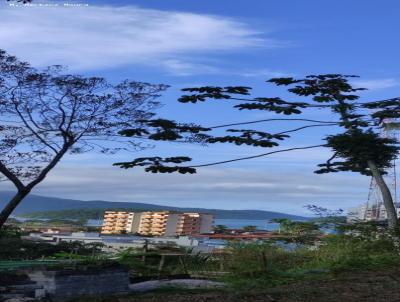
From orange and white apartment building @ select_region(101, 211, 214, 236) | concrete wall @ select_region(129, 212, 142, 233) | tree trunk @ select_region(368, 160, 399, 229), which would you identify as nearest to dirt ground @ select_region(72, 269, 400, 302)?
tree trunk @ select_region(368, 160, 399, 229)

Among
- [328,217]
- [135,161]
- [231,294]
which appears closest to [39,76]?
[135,161]

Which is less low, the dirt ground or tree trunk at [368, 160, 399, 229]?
tree trunk at [368, 160, 399, 229]

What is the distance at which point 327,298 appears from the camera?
29.5 ft

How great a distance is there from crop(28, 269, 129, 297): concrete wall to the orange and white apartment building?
19.1m

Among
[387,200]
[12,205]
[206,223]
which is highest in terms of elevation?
[387,200]

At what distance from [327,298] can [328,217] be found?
1076cm

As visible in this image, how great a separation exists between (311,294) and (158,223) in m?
26.0

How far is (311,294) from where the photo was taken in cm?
941

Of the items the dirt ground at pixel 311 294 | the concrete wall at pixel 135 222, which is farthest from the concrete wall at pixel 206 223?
the dirt ground at pixel 311 294

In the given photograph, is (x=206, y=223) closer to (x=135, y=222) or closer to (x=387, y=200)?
(x=135, y=222)

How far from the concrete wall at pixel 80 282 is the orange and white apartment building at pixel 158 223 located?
19.1 meters

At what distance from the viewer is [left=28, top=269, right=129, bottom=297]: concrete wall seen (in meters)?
9.59

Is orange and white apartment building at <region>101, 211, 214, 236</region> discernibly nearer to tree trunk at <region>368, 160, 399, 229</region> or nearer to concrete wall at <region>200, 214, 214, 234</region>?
concrete wall at <region>200, 214, 214, 234</region>

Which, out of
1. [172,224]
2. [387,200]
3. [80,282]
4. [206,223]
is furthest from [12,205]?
[172,224]
